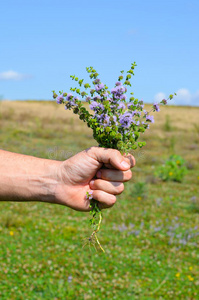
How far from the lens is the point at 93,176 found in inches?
104

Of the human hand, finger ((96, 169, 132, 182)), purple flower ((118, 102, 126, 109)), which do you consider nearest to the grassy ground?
the human hand

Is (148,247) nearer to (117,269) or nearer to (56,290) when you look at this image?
(117,269)

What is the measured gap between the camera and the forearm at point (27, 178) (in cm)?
284

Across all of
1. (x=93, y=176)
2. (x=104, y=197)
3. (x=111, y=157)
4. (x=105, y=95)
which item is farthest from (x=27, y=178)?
(x=105, y=95)

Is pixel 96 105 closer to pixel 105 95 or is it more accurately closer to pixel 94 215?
pixel 105 95

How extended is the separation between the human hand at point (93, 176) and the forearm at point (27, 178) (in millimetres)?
93

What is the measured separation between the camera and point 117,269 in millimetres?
5695

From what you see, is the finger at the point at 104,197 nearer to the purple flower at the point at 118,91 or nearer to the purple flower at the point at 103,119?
the purple flower at the point at 103,119

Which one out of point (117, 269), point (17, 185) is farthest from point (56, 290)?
point (17, 185)

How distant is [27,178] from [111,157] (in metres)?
0.90

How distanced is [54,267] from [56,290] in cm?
61

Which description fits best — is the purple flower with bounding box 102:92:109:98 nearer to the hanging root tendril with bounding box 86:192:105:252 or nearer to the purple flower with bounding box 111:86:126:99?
the purple flower with bounding box 111:86:126:99

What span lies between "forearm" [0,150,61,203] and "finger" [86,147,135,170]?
0.47 meters

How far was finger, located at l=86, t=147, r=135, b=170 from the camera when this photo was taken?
230 cm
